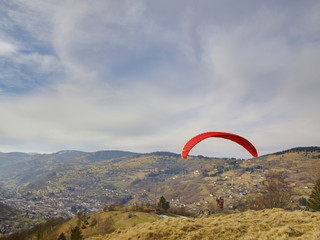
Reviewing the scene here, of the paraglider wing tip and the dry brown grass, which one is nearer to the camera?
the dry brown grass

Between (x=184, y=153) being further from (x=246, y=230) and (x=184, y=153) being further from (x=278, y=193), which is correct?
(x=278, y=193)

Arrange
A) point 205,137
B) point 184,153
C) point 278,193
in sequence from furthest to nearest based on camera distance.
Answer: point 278,193, point 205,137, point 184,153

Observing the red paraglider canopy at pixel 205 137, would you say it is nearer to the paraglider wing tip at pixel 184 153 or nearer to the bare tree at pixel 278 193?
the paraglider wing tip at pixel 184 153

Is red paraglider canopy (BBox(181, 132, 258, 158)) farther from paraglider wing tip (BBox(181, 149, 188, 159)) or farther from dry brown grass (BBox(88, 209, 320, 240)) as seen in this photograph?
dry brown grass (BBox(88, 209, 320, 240))

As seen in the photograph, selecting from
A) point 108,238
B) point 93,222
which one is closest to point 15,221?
point 93,222

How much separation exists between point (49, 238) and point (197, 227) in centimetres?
9746

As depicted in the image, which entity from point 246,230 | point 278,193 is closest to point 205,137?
point 246,230

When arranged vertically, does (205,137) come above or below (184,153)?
above

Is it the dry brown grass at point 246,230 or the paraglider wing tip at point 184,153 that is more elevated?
the paraglider wing tip at point 184,153

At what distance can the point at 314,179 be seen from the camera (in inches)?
1843

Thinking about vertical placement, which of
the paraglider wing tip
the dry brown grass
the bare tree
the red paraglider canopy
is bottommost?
the bare tree

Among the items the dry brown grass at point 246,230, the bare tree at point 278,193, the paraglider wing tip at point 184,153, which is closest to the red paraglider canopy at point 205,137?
the paraglider wing tip at point 184,153

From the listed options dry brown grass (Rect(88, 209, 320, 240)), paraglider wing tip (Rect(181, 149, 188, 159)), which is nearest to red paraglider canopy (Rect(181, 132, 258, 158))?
paraglider wing tip (Rect(181, 149, 188, 159))

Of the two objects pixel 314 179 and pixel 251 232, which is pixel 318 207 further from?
pixel 251 232
